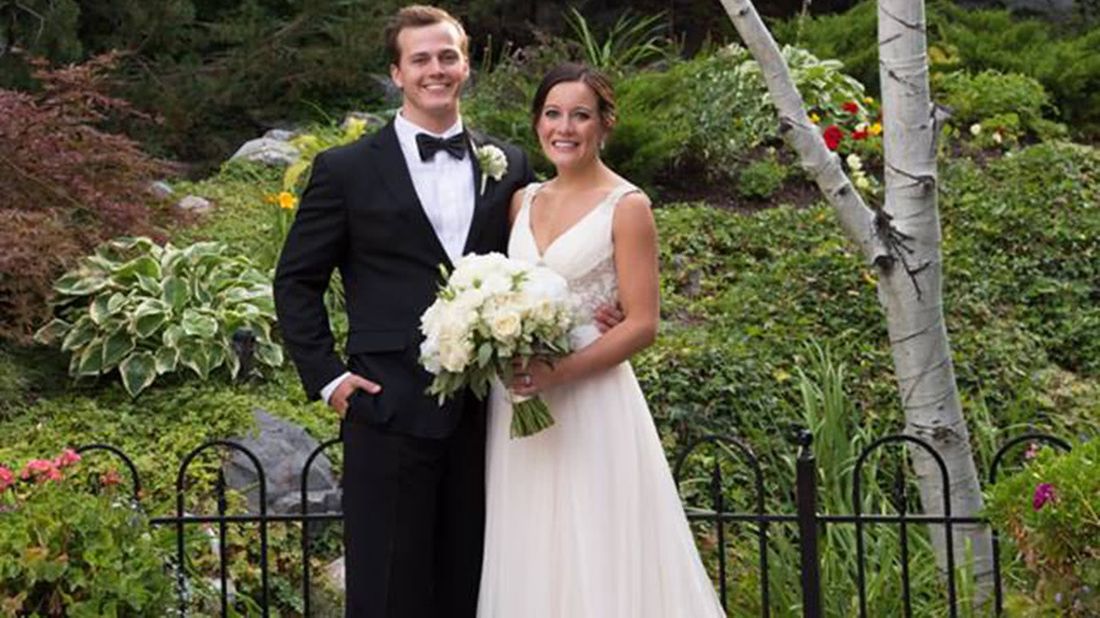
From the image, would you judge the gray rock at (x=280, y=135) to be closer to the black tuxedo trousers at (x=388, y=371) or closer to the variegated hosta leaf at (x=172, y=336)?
the variegated hosta leaf at (x=172, y=336)

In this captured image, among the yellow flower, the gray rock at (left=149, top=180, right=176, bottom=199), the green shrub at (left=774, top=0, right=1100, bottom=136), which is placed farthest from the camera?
the green shrub at (left=774, top=0, right=1100, bottom=136)

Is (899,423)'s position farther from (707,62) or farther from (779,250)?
(707,62)

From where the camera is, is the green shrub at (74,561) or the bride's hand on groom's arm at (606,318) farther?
the green shrub at (74,561)

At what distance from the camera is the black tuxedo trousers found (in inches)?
167

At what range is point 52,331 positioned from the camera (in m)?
7.08

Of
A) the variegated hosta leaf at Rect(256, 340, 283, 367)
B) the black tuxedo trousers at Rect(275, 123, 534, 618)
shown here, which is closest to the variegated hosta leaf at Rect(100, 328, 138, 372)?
the variegated hosta leaf at Rect(256, 340, 283, 367)

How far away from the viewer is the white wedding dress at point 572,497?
14.2ft

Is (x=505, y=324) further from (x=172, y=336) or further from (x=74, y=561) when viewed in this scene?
(x=172, y=336)

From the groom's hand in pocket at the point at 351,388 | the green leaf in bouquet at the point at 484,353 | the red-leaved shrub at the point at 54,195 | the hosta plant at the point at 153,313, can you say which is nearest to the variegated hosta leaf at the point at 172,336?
the hosta plant at the point at 153,313

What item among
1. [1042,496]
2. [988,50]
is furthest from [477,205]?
[988,50]

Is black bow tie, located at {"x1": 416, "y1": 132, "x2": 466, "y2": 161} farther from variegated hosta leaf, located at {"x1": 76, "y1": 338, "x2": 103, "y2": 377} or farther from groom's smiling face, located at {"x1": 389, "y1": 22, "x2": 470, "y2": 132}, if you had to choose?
variegated hosta leaf, located at {"x1": 76, "y1": 338, "x2": 103, "y2": 377}

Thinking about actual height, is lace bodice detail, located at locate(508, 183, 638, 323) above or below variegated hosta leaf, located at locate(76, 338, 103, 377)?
below

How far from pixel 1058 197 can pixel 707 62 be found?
98.3 inches

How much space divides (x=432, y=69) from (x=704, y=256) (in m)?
4.43
